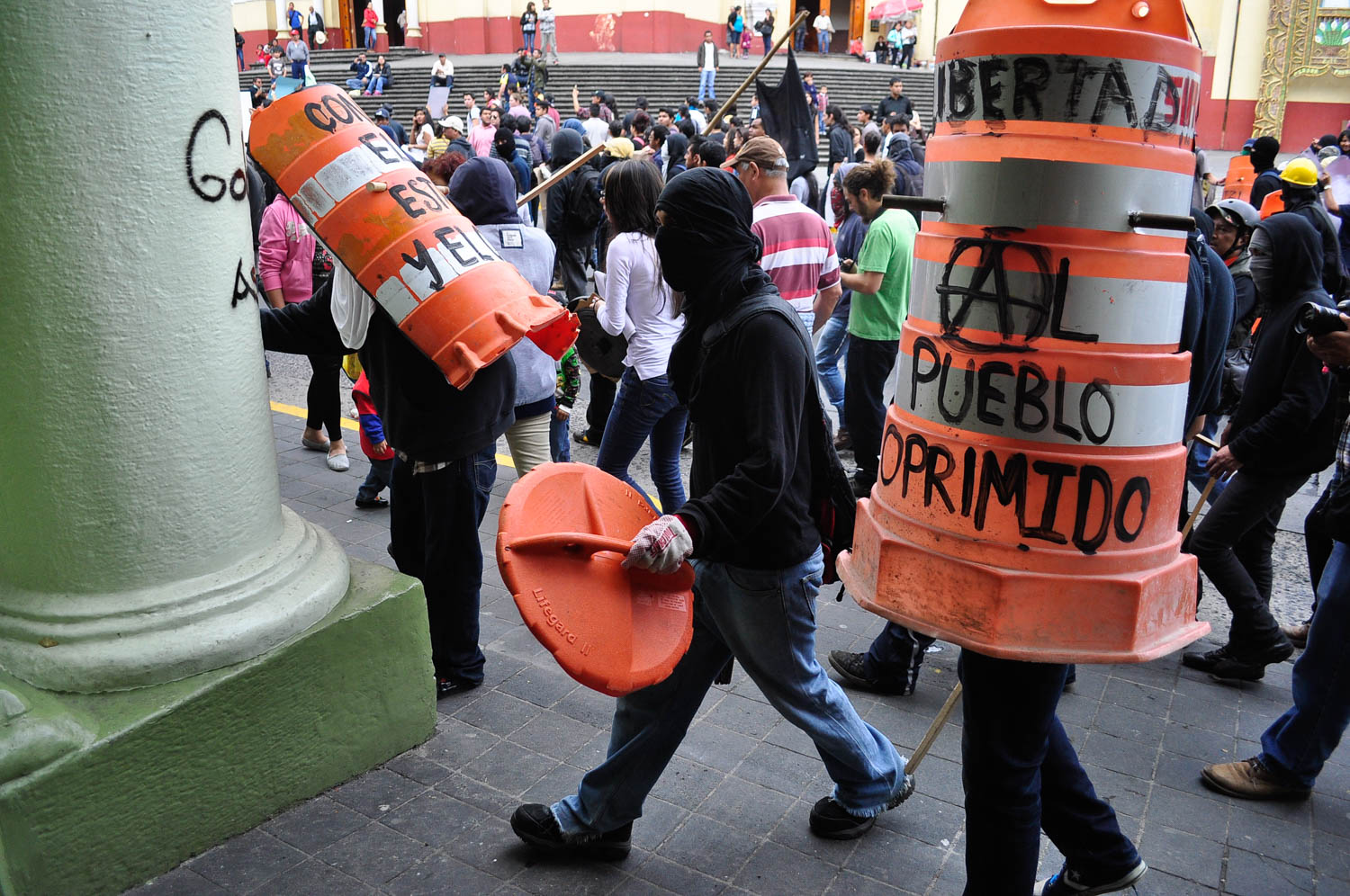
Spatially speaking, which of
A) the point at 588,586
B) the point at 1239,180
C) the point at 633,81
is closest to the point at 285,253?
the point at 588,586

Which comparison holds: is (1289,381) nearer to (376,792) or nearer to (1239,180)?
(376,792)

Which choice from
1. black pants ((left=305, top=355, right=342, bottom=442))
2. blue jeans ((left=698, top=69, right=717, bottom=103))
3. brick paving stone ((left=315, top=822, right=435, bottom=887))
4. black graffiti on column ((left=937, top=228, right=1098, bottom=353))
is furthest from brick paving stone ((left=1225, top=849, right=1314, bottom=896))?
blue jeans ((left=698, top=69, right=717, bottom=103))

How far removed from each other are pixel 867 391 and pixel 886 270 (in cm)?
70

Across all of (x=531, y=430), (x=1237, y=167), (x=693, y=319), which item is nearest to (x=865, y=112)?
(x=1237, y=167)

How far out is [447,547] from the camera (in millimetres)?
3717

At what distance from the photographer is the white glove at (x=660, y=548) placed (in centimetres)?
228

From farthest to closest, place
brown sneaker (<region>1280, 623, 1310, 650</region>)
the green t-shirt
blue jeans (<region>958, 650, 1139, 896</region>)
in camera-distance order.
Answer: the green t-shirt
brown sneaker (<region>1280, 623, 1310, 650</region>)
blue jeans (<region>958, 650, 1139, 896</region>)

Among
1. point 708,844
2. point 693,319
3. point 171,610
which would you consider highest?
Result: point 693,319

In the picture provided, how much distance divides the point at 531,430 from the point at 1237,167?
12.4 metres

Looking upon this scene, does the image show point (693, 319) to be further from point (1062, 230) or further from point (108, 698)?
point (108, 698)

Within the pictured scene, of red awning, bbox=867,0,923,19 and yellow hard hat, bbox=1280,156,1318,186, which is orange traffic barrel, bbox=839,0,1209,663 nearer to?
yellow hard hat, bbox=1280,156,1318,186

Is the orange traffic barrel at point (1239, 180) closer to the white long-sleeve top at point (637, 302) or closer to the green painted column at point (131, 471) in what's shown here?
the white long-sleeve top at point (637, 302)

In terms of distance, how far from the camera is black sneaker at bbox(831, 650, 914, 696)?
3914mm

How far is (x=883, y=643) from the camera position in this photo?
3834mm
